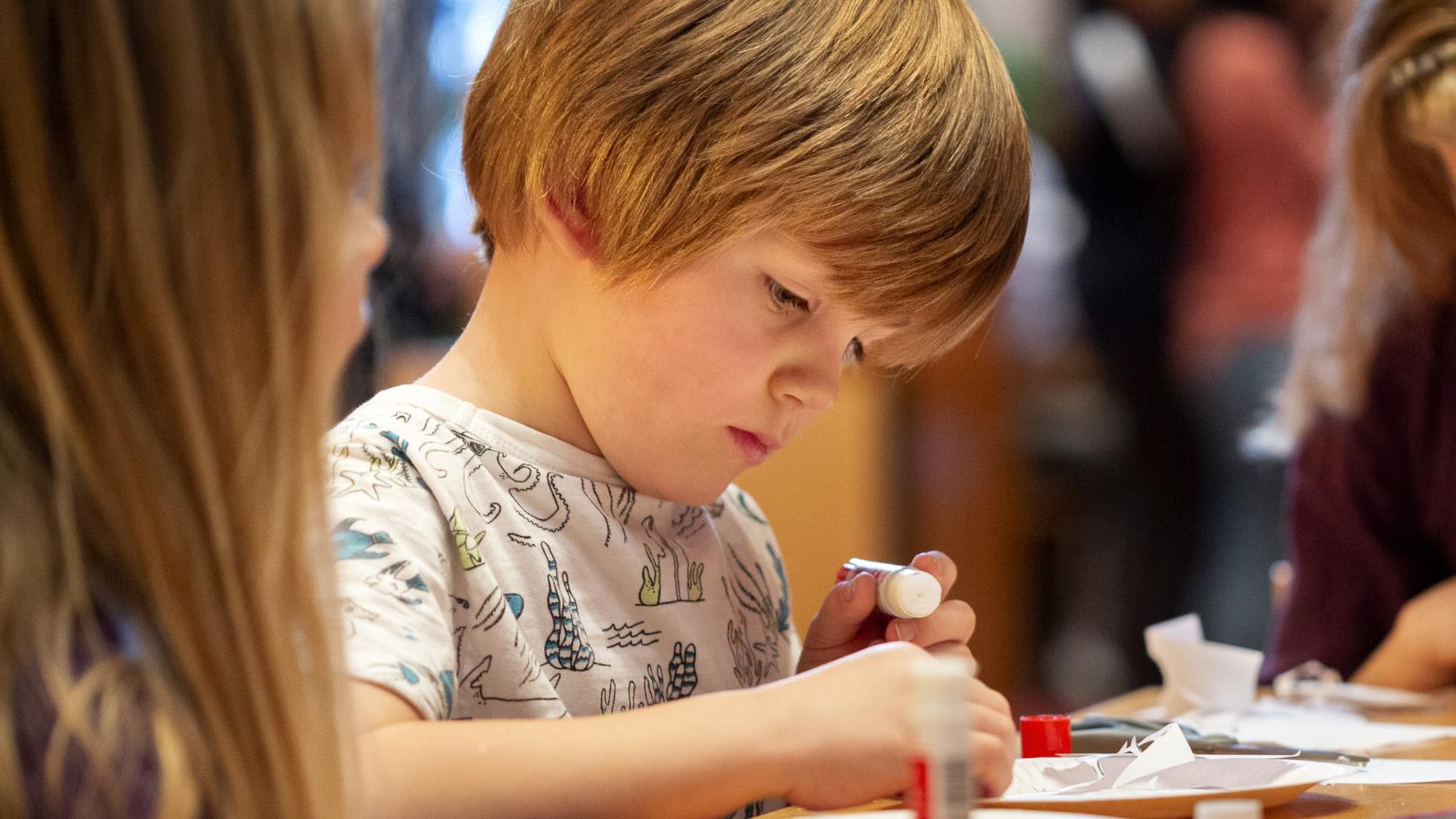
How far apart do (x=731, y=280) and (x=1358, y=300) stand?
877 mm

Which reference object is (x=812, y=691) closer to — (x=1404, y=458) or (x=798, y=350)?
(x=798, y=350)

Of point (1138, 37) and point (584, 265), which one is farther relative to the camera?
point (1138, 37)

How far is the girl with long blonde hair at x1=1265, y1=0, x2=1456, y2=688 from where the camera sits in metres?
1.30

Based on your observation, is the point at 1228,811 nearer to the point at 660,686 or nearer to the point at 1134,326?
the point at 660,686

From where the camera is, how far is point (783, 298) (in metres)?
0.80

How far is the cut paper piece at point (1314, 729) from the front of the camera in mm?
907

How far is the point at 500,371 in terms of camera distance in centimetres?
84

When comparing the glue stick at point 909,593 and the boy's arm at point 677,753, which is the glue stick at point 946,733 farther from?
the glue stick at point 909,593

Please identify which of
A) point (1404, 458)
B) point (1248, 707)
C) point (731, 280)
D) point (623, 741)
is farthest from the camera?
point (1404, 458)

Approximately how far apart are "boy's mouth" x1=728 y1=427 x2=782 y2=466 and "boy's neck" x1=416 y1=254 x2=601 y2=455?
9 cm

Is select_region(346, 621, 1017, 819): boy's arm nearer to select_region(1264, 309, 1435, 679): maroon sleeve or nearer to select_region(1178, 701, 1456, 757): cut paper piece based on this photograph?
select_region(1178, 701, 1456, 757): cut paper piece

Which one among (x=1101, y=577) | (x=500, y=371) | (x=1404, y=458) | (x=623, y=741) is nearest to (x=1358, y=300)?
(x=1404, y=458)

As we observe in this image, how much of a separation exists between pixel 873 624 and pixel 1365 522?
71cm

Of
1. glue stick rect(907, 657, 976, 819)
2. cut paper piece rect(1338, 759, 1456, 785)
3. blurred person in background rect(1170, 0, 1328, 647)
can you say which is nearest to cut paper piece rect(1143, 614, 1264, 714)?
cut paper piece rect(1338, 759, 1456, 785)
